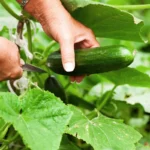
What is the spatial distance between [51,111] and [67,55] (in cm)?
23

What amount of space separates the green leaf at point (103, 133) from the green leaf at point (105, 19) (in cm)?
32

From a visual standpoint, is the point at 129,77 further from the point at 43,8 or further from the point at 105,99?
the point at 43,8

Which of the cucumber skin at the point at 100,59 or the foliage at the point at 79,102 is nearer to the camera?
the foliage at the point at 79,102

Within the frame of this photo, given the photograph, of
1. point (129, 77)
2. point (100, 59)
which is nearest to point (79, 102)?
point (129, 77)

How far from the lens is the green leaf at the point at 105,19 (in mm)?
1505

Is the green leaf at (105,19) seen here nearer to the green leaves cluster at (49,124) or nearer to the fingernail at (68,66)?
the fingernail at (68,66)

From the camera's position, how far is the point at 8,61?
142 cm

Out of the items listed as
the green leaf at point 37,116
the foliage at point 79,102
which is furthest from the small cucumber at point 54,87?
the green leaf at point 37,116

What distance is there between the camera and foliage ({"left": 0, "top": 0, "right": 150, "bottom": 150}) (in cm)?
125

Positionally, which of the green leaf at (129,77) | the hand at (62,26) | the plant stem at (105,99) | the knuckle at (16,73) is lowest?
the plant stem at (105,99)

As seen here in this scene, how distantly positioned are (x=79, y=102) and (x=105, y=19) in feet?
1.61

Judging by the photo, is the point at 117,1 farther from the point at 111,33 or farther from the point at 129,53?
the point at 129,53

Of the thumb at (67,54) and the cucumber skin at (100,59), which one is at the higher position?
the thumb at (67,54)

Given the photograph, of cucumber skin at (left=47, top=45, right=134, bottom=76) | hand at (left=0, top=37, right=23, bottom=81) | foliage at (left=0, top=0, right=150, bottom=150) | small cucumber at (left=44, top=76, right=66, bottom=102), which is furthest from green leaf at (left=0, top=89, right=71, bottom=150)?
small cucumber at (left=44, top=76, right=66, bottom=102)
